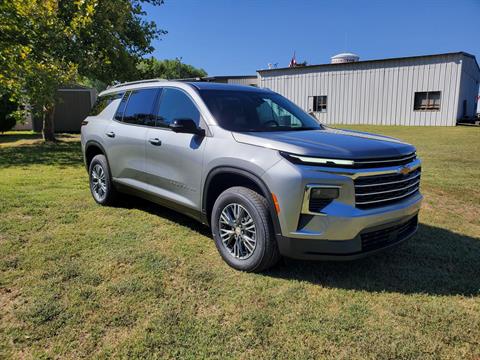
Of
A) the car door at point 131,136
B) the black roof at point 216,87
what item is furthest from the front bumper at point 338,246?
the car door at point 131,136

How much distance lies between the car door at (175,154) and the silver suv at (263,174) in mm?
12

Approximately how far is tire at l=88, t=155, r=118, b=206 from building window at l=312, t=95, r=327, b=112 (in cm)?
2411

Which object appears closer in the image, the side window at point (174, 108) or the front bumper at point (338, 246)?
the front bumper at point (338, 246)

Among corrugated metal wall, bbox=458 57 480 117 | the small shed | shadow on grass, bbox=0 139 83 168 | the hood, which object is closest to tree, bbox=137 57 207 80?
the small shed

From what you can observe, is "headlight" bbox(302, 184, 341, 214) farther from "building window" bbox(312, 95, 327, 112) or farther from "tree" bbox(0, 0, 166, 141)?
"building window" bbox(312, 95, 327, 112)

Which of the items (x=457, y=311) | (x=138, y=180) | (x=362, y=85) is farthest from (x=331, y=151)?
(x=362, y=85)

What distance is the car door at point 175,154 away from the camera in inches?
163

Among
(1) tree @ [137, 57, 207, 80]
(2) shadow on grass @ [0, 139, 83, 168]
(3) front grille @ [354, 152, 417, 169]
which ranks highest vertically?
(1) tree @ [137, 57, 207, 80]

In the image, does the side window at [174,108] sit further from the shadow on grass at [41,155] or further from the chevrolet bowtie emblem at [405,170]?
the shadow on grass at [41,155]

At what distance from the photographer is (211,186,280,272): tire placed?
3.46m

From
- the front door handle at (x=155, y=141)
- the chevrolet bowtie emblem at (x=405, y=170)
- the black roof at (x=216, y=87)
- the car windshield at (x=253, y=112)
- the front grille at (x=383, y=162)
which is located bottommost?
the chevrolet bowtie emblem at (x=405, y=170)

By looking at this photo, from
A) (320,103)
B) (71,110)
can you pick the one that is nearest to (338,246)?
(71,110)

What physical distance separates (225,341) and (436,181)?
22.2 ft

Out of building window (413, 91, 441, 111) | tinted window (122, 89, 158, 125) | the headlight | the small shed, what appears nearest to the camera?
the headlight
